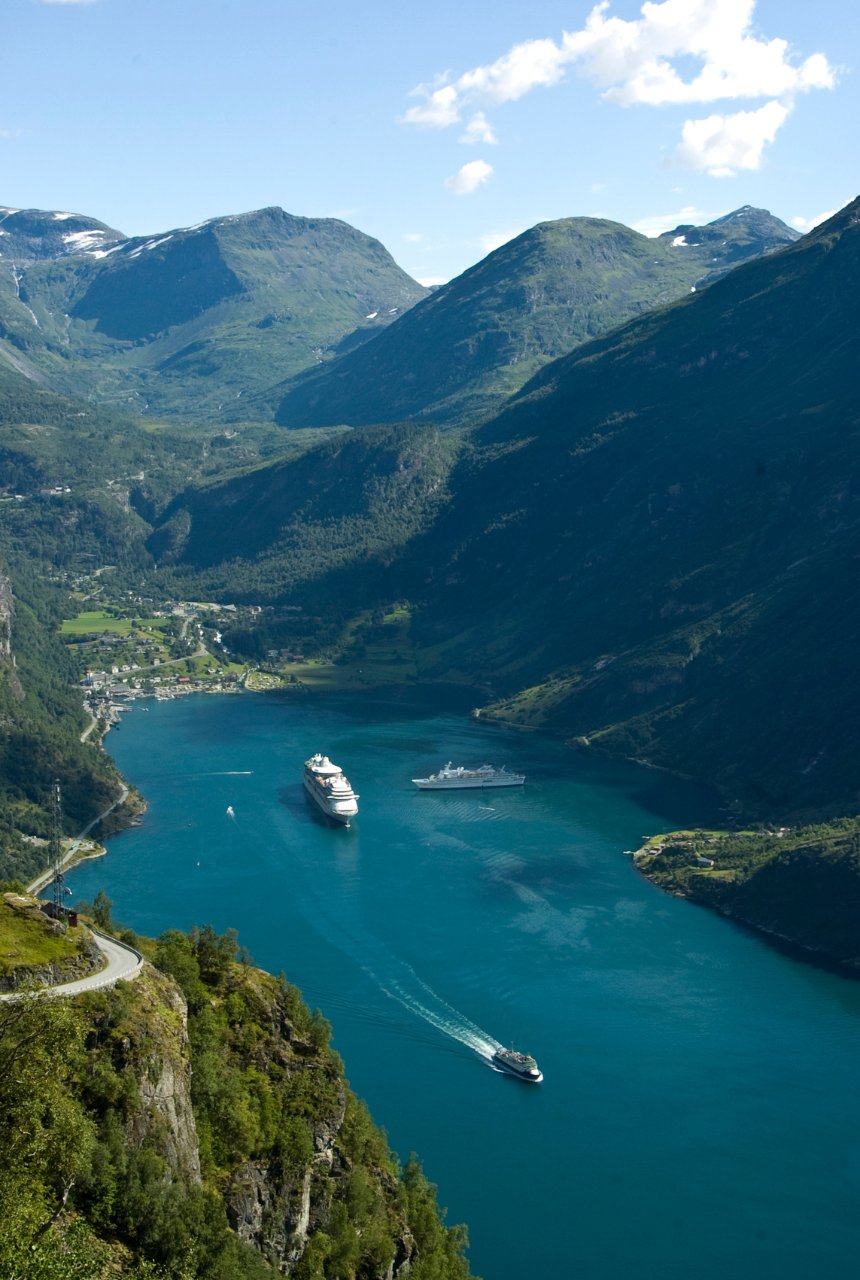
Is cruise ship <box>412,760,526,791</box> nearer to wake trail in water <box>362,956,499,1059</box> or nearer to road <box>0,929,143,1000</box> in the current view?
wake trail in water <box>362,956,499,1059</box>

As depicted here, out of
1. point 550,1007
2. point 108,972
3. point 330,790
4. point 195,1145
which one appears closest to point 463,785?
point 330,790

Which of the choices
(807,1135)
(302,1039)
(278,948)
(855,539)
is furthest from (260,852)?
(855,539)

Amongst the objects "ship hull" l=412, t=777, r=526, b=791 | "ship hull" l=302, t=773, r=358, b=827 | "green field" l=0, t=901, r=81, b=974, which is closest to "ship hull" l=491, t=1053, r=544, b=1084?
"green field" l=0, t=901, r=81, b=974

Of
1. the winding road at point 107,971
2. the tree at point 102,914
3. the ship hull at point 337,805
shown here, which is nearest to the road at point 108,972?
the winding road at point 107,971

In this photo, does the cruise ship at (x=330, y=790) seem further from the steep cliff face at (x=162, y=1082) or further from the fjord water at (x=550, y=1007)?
the steep cliff face at (x=162, y=1082)

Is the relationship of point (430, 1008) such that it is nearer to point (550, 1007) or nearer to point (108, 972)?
point (550, 1007)

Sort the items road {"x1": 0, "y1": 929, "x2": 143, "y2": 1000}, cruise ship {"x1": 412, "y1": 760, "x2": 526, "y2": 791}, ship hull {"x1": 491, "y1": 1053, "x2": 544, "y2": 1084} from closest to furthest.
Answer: road {"x1": 0, "y1": 929, "x2": 143, "y2": 1000}, ship hull {"x1": 491, "y1": 1053, "x2": 544, "y2": 1084}, cruise ship {"x1": 412, "y1": 760, "x2": 526, "y2": 791}
